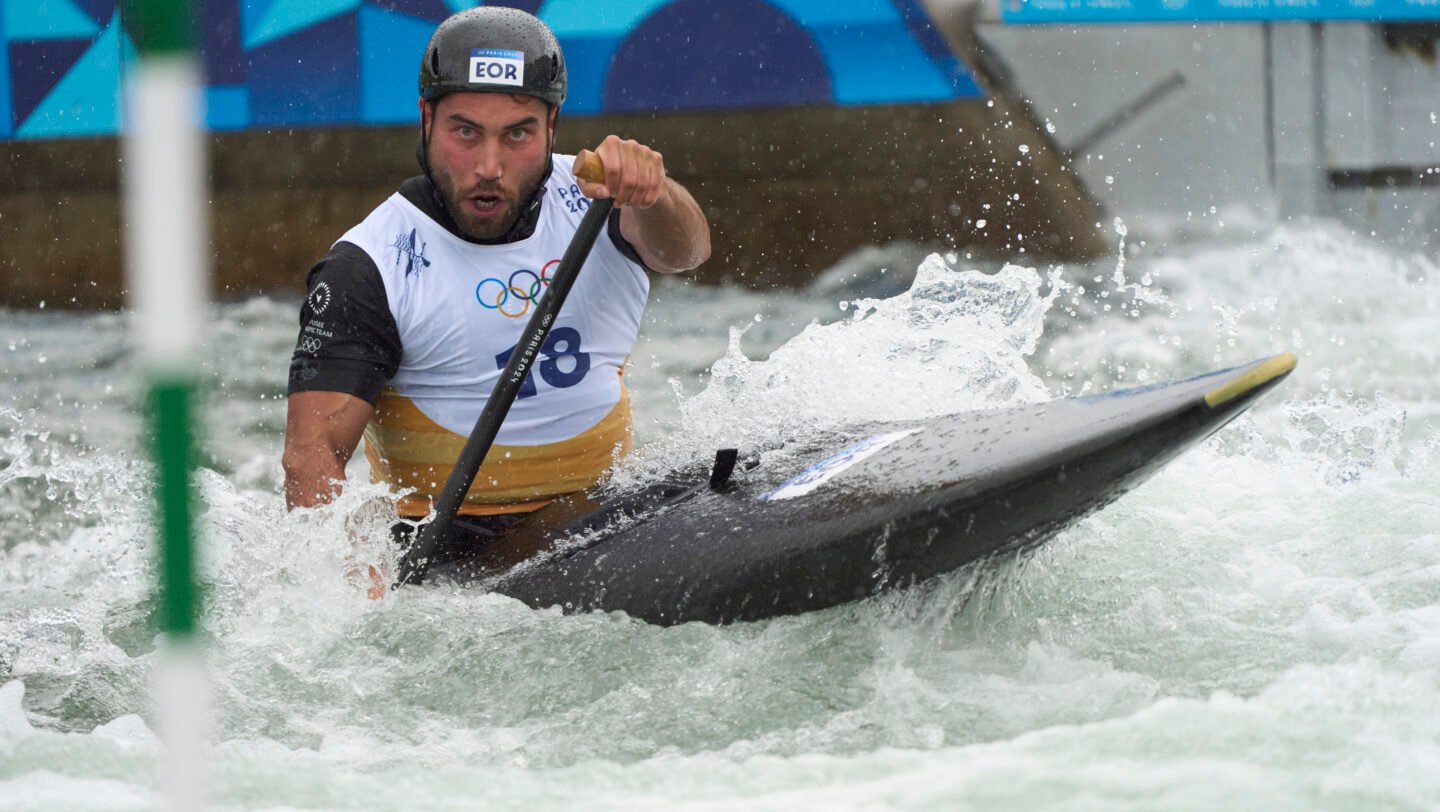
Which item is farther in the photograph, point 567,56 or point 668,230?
point 567,56

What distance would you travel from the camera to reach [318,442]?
9.45 feet

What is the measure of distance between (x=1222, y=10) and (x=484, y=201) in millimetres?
6052

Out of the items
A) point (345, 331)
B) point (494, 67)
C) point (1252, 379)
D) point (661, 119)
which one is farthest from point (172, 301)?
point (661, 119)

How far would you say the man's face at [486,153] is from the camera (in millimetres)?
3018

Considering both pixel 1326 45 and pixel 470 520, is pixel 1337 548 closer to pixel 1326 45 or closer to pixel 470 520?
pixel 470 520

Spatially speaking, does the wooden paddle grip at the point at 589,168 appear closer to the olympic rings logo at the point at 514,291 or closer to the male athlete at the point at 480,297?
the male athlete at the point at 480,297

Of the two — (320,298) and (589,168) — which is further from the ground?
(589,168)

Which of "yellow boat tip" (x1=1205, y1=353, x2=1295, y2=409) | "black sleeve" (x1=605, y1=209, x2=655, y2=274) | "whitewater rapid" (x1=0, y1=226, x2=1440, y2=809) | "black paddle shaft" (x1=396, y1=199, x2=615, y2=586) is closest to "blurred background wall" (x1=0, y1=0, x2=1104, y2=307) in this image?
"whitewater rapid" (x1=0, y1=226, x2=1440, y2=809)

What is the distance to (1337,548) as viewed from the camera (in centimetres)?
315

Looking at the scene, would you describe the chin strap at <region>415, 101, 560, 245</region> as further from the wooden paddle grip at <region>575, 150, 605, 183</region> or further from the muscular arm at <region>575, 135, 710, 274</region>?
the wooden paddle grip at <region>575, 150, 605, 183</region>

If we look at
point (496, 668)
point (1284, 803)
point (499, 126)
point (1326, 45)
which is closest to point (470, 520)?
point (496, 668)

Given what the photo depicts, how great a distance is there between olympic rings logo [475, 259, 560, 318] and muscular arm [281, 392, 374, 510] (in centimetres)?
37

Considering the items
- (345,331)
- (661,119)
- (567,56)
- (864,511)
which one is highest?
(567,56)

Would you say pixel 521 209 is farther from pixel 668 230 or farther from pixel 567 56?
pixel 567 56
